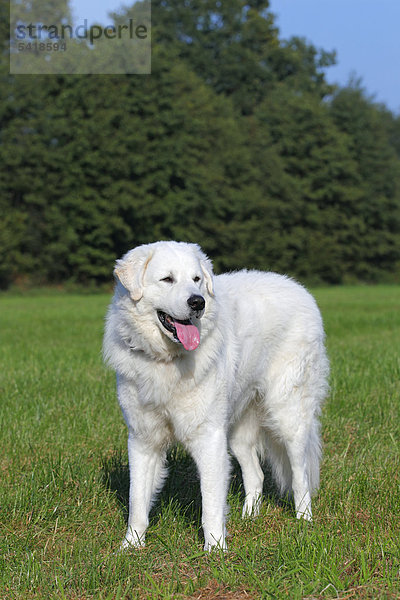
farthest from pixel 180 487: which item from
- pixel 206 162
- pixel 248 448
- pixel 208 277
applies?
pixel 206 162

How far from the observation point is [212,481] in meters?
3.72

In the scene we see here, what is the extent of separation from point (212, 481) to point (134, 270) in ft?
4.02

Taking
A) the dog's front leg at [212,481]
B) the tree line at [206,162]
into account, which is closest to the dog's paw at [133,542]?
the dog's front leg at [212,481]

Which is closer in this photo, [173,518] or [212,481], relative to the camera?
[212,481]

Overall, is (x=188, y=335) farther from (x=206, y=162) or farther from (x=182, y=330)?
(x=206, y=162)

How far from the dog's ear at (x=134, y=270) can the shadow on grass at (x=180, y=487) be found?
1404 mm

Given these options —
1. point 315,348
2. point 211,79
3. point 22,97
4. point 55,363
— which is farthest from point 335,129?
point 315,348

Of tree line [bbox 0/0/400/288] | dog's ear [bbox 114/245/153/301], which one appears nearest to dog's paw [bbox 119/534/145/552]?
dog's ear [bbox 114/245/153/301]

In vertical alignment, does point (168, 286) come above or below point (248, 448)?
above

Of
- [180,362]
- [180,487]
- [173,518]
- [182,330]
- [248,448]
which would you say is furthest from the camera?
[180,487]

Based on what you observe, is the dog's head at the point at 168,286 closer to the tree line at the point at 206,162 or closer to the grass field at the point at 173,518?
the grass field at the point at 173,518

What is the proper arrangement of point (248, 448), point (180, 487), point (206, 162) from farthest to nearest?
point (206, 162), point (180, 487), point (248, 448)

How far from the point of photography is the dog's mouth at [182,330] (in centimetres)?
368

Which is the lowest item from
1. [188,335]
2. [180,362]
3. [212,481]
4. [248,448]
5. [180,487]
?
[180,487]
